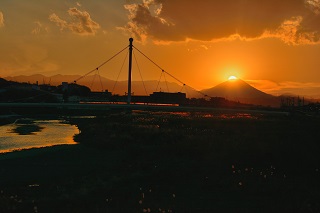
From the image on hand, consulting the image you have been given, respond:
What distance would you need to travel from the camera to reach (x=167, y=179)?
23.1 m

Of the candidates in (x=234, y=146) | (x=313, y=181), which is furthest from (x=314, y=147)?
(x=313, y=181)

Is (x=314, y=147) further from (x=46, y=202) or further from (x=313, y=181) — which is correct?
(x=46, y=202)

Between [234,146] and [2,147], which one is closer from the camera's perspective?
[234,146]

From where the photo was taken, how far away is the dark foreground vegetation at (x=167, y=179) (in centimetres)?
1755

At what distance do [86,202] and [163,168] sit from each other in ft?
30.7

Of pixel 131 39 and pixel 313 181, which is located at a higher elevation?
pixel 131 39

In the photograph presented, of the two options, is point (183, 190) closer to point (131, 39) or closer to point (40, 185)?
point (40, 185)

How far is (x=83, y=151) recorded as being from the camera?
3731 cm

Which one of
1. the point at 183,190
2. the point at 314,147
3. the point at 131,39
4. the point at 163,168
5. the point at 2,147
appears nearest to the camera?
the point at 183,190

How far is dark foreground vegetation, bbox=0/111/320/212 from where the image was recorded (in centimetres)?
1755

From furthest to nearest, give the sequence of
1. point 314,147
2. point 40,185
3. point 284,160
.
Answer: point 314,147, point 284,160, point 40,185

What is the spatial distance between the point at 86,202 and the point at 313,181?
13813 millimetres

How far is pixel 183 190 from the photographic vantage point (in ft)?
66.8

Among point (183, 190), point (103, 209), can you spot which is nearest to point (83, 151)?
point (183, 190)
